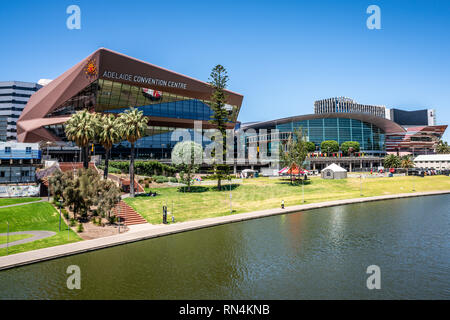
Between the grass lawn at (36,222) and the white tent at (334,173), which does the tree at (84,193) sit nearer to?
the grass lawn at (36,222)

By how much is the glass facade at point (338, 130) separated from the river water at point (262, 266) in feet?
312

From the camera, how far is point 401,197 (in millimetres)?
53312

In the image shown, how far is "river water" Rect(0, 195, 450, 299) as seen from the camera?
16.5 m

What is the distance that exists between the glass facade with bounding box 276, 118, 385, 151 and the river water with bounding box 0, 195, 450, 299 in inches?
3740

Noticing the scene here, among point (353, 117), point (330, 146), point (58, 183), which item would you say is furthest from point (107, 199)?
point (353, 117)

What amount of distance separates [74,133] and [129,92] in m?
31.4

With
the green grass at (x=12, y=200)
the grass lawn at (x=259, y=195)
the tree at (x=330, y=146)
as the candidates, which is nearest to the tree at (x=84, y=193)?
the grass lawn at (x=259, y=195)

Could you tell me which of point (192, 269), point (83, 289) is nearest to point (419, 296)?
point (192, 269)

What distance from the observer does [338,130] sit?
125m

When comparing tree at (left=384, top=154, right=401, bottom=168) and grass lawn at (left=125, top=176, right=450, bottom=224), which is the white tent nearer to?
grass lawn at (left=125, top=176, right=450, bottom=224)

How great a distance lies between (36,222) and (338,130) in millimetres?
118606

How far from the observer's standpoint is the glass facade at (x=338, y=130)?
12381 cm
